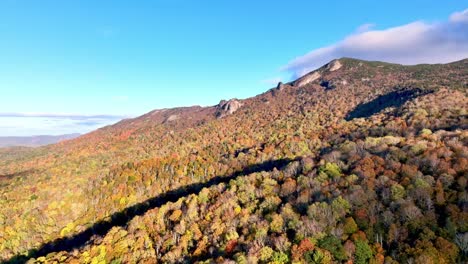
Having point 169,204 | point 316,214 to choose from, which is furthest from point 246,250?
point 169,204

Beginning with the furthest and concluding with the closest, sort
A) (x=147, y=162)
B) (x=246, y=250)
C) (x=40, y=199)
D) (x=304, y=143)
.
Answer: (x=147, y=162)
(x=304, y=143)
(x=40, y=199)
(x=246, y=250)

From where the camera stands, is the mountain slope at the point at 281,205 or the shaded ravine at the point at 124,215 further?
the shaded ravine at the point at 124,215

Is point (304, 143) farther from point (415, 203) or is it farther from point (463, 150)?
point (415, 203)

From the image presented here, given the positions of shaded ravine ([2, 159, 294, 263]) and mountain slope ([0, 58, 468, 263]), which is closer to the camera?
mountain slope ([0, 58, 468, 263])

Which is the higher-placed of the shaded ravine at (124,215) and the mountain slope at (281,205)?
the mountain slope at (281,205)

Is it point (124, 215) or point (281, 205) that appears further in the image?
point (124, 215)

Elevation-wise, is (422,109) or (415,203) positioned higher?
(422,109)

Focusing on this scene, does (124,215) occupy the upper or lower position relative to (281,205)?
lower

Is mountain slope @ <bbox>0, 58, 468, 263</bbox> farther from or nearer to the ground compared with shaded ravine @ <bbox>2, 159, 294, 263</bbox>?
farther from the ground
